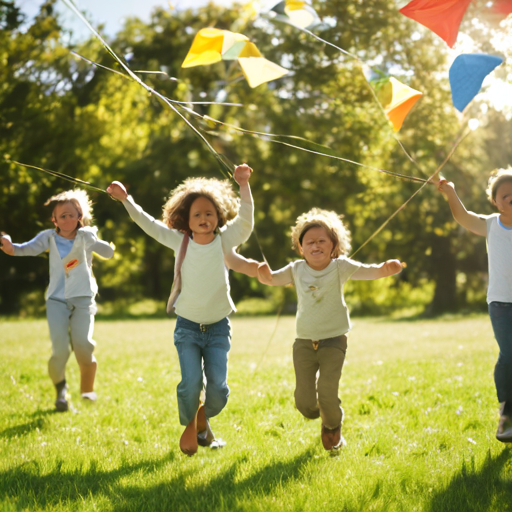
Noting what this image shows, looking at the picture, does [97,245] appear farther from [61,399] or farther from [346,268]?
[346,268]

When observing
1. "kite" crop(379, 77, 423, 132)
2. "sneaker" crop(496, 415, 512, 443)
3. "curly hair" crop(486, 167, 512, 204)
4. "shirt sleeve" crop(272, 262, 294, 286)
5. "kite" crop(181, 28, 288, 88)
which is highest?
"kite" crop(181, 28, 288, 88)

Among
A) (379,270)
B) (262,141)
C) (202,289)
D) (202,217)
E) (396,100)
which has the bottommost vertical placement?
(202,289)

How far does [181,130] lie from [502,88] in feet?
53.6

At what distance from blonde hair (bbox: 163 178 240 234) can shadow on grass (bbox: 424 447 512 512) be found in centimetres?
221

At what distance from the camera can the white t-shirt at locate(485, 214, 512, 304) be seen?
4.23 m

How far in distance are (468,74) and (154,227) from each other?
2255 millimetres

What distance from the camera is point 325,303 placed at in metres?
4.40

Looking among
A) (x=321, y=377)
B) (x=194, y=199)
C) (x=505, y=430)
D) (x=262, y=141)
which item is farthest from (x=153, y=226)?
(x=262, y=141)

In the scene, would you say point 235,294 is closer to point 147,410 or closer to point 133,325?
point 133,325

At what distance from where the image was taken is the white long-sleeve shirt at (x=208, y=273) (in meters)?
4.24

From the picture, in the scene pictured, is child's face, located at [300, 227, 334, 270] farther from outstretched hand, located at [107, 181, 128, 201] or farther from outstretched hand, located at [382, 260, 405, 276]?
outstretched hand, located at [107, 181, 128, 201]

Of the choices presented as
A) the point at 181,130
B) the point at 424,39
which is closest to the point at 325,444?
the point at 424,39

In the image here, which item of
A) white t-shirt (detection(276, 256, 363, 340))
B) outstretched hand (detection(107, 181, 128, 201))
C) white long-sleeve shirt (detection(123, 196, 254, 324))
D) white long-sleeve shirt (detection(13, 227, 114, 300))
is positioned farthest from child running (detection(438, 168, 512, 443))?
white long-sleeve shirt (detection(13, 227, 114, 300))

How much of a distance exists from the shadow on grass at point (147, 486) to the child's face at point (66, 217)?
6.56 ft
